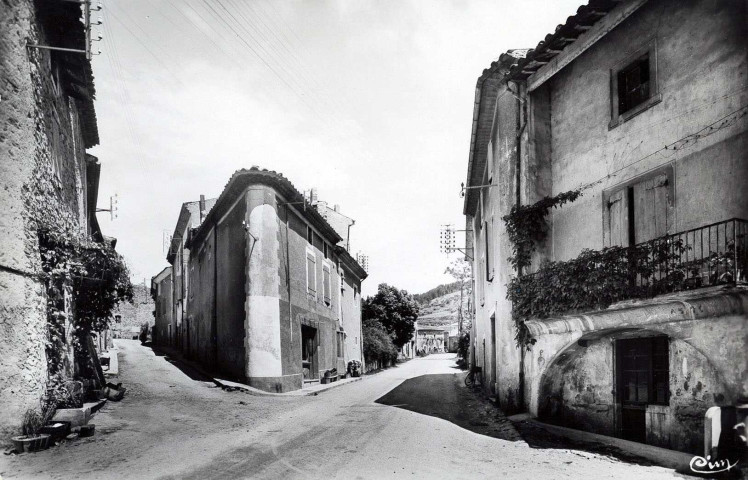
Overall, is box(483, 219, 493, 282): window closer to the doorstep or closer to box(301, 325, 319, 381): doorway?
the doorstep

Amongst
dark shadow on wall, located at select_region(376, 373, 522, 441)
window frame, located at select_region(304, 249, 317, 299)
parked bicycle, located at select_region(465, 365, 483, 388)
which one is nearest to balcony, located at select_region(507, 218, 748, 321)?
dark shadow on wall, located at select_region(376, 373, 522, 441)

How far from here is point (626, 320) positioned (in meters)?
8.80

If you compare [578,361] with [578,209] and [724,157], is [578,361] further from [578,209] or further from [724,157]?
[724,157]

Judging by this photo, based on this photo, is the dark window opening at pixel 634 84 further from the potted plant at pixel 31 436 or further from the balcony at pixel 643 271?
the potted plant at pixel 31 436

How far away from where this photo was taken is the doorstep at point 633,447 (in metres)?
7.61

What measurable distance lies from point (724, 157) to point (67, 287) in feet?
39.2

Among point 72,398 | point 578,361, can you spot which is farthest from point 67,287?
point 578,361

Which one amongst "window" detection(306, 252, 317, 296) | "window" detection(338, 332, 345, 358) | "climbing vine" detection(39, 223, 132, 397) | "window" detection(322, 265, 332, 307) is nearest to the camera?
"climbing vine" detection(39, 223, 132, 397)

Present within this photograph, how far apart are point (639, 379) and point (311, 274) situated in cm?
1544

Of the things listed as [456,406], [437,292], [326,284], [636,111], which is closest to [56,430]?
[456,406]

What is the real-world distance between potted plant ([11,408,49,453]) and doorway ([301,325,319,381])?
1317cm

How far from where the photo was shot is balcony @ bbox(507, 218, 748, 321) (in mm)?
7594

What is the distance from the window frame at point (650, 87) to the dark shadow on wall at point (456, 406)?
6422 mm

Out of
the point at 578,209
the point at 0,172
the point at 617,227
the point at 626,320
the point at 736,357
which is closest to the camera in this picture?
the point at 736,357
